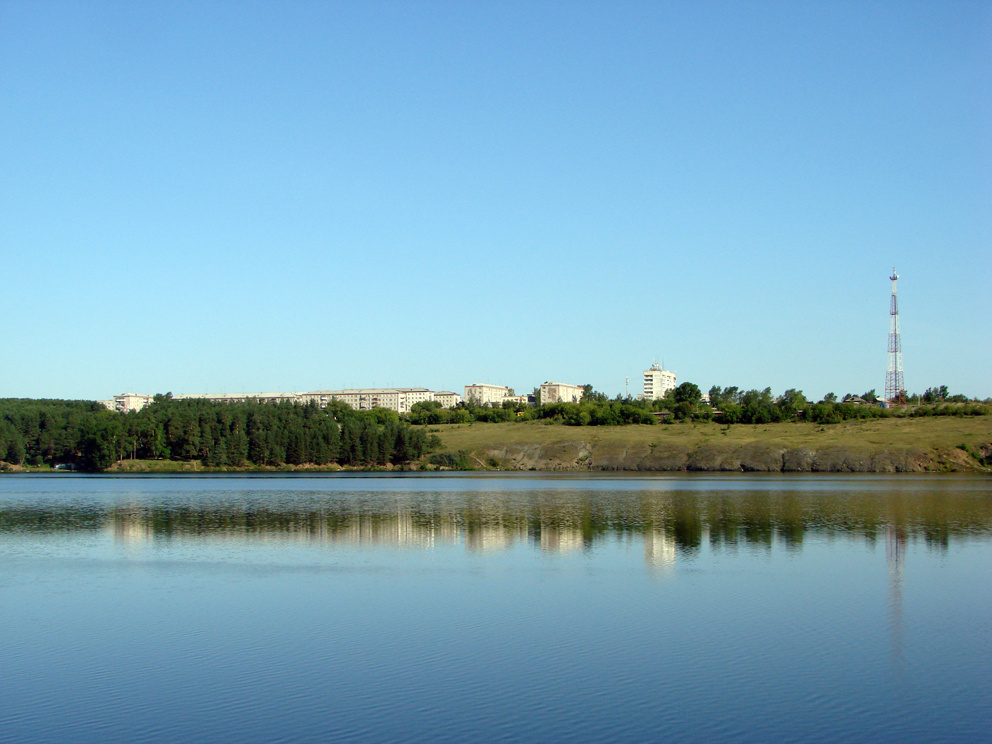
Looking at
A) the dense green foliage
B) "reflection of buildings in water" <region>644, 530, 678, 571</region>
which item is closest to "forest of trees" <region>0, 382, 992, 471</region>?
the dense green foliage

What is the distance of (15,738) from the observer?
43.7 ft

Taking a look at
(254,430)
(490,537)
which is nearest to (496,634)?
(490,537)

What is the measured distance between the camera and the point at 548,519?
4828 cm

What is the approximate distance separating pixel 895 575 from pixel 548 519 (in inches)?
856

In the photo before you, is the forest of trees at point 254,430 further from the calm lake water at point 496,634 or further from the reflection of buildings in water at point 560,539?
the reflection of buildings in water at point 560,539

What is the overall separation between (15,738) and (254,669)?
4.77m

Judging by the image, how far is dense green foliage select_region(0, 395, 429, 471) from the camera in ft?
464

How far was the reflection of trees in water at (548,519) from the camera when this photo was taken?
130ft

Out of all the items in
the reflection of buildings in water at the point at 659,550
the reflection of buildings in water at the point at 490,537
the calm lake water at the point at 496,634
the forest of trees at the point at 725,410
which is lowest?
the reflection of buildings in water at the point at 490,537

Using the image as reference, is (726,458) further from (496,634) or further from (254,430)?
(496,634)

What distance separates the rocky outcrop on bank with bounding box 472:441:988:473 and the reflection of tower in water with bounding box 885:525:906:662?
8335 centimetres

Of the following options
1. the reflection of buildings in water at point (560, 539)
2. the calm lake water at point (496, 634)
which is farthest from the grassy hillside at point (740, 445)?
the reflection of buildings in water at point (560, 539)

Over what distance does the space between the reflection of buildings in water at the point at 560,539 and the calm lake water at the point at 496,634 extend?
40 cm

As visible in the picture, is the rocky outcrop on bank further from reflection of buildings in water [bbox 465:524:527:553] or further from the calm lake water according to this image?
reflection of buildings in water [bbox 465:524:527:553]
